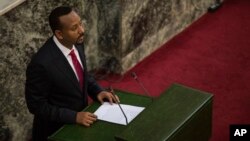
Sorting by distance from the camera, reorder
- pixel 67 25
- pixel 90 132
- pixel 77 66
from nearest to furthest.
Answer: pixel 90 132 → pixel 67 25 → pixel 77 66

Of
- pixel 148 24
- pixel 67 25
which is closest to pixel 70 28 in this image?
pixel 67 25

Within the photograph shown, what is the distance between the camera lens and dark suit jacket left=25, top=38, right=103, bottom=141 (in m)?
3.43

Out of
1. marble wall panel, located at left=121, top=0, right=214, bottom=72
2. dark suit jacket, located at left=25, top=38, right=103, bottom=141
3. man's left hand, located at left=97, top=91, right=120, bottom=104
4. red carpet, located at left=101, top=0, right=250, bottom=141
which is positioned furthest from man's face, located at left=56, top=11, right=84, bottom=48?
marble wall panel, located at left=121, top=0, right=214, bottom=72

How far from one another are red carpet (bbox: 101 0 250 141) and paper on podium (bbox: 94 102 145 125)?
1.75m

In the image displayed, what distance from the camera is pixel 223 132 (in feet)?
16.8

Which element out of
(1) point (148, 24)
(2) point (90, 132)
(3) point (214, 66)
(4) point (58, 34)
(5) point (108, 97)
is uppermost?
(1) point (148, 24)

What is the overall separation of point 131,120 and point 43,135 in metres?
0.88

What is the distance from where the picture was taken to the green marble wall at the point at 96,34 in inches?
184

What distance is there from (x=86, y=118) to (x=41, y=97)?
1.13ft

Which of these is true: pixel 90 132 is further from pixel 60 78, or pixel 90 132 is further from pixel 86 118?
pixel 60 78

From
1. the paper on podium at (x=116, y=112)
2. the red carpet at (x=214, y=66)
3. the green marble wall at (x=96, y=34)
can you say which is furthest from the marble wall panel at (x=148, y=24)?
the paper on podium at (x=116, y=112)

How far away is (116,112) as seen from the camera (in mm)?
3473

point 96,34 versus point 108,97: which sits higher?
point 96,34

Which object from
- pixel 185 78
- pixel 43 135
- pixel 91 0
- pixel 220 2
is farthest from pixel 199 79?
pixel 43 135
